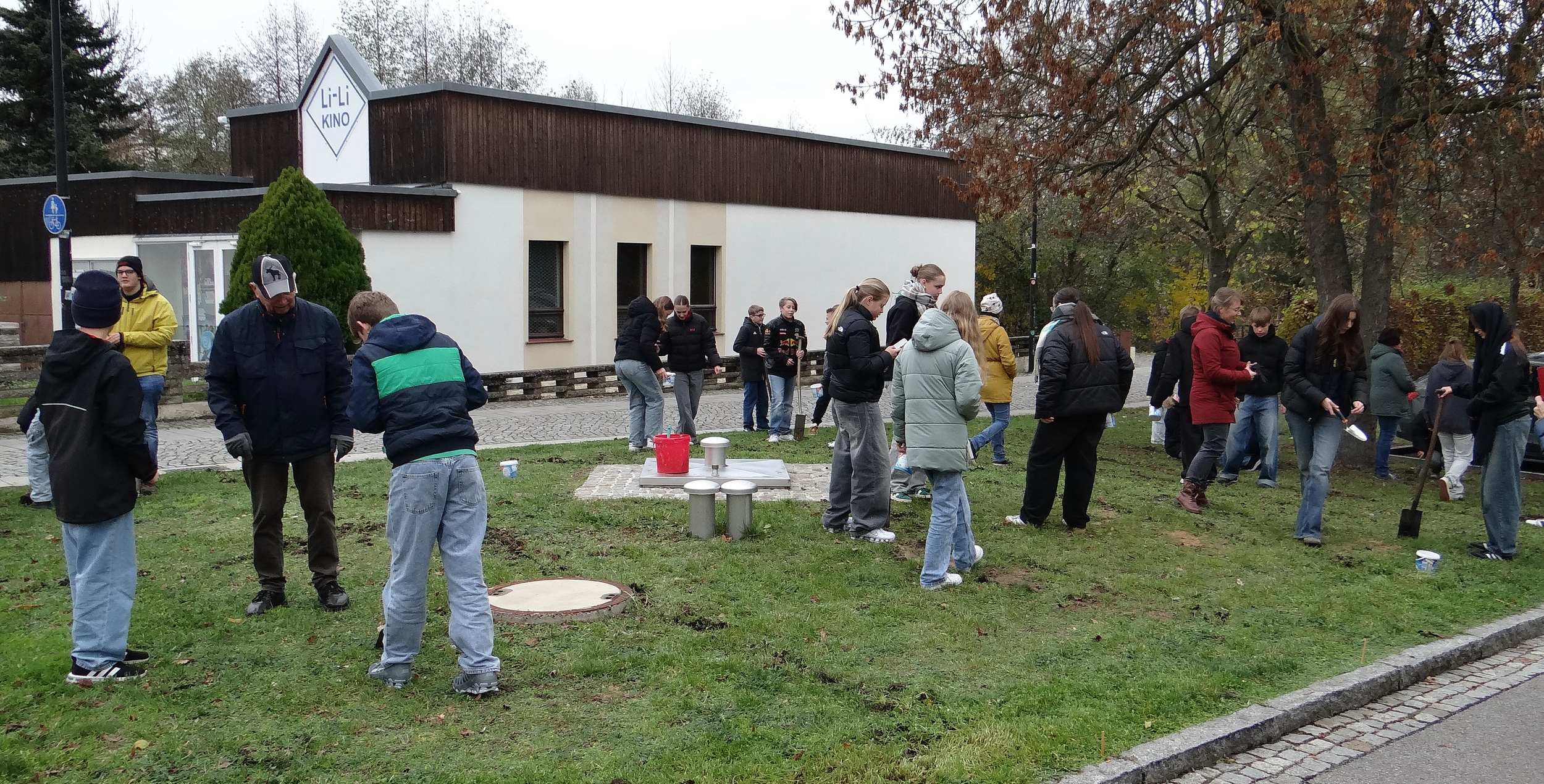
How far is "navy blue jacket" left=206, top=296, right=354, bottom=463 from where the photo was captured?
5996mm

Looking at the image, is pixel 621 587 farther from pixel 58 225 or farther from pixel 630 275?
pixel 630 275

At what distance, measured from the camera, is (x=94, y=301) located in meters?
5.26

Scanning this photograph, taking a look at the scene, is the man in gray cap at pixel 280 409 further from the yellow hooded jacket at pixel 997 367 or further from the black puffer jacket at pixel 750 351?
the black puffer jacket at pixel 750 351

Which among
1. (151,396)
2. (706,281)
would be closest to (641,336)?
(151,396)

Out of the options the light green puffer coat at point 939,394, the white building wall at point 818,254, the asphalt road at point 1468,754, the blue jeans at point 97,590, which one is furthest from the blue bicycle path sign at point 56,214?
the asphalt road at point 1468,754

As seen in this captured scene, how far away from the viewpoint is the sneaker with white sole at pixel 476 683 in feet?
16.8

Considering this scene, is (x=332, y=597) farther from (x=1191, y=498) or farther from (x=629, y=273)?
(x=629, y=273)

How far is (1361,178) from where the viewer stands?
16109 millimetres

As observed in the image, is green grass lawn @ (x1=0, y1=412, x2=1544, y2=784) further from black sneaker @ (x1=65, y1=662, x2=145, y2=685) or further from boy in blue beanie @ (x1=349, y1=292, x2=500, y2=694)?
boy in blue beanie @ (x1=349, y1=292, x2=500, y2=694)

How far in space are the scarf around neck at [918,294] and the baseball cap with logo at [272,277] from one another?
12.1 ft

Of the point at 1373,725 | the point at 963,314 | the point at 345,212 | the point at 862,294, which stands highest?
the point at 345,212

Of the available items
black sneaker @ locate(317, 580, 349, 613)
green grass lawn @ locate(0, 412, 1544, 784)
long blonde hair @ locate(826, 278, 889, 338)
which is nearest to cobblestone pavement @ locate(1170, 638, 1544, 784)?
green grass lawn @ locate(0, 412, 1544, 784)

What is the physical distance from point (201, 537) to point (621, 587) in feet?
11.2

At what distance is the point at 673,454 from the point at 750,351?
15.0ft
